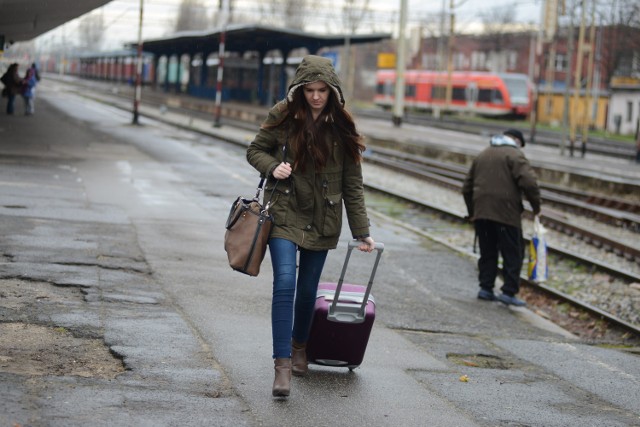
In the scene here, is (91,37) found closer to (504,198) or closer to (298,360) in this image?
(504,198)

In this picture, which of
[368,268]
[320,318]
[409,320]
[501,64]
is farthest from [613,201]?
[501,64]

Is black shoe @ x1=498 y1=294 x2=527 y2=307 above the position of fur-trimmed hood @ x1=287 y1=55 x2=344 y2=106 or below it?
below

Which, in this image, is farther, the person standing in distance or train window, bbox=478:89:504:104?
train window, bbox=478:89:504:104

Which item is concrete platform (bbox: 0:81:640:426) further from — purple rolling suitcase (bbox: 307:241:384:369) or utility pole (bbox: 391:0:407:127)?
utility pole (bbox: 391:0:407:127)

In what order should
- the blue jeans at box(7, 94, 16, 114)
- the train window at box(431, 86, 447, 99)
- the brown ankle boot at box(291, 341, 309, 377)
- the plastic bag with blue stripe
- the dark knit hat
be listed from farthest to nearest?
the train window at box(431, 86, 447, 99) < the blue jeans at box(7, 94, 16, 114) < the plastic bag with blue stripe < the dark knit hat < the brown ankle boot at box(291, 341, 309, 377)

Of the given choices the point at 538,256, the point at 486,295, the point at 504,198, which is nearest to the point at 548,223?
the point at 538,256

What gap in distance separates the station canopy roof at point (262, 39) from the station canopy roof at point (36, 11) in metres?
15.4

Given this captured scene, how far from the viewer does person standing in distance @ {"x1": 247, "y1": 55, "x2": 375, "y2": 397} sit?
17.9 ft

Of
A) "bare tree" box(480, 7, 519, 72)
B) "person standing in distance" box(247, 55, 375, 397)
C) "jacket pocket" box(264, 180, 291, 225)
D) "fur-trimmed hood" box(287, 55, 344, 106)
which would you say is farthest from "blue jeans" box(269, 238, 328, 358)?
"bare tree" box(480, 7, 519, 72)

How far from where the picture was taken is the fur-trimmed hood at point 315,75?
537 centimetres

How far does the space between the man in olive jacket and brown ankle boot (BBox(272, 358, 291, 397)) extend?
500cm

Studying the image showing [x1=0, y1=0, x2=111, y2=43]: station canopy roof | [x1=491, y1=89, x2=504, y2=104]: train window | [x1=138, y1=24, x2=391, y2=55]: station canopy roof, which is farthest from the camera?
[x1=491, y1=89, x2=504, y2=104]: train window

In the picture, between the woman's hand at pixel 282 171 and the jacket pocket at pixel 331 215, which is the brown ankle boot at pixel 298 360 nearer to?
the jacket pocket at pixel 331 215

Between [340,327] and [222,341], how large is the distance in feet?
3.32
